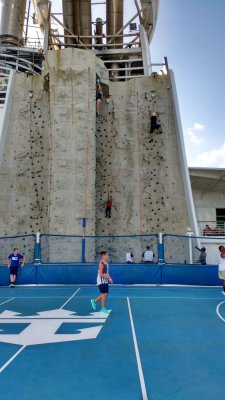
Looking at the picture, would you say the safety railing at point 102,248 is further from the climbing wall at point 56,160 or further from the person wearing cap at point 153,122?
the person wearing cap at point 153,122

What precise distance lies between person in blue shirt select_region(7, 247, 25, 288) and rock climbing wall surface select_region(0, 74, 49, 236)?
5376 mm

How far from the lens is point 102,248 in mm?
22141

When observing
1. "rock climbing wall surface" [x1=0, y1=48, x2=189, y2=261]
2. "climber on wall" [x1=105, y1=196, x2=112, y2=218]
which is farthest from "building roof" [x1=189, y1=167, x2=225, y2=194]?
"climber on wall" [x1=105, y1=196, x2=112, y2=218]

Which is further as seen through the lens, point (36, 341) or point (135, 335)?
point (135, 335)

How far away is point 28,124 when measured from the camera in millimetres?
24594

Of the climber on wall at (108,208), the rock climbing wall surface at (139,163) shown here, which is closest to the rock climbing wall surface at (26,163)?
the rock climbing wall surface at (139,163)

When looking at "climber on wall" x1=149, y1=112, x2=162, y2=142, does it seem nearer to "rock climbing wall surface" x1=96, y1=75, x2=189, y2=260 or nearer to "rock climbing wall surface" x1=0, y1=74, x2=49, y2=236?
"rock climbing wall surface" x1=96, y1=75, x2=189, y2=260

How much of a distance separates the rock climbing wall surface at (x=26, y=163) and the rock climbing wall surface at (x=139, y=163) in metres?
3.64

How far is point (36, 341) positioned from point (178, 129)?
19513mm

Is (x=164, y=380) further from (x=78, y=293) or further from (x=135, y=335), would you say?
(x=78, y=293)

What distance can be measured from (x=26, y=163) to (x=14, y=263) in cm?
907

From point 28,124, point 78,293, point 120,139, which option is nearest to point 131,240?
point 120,139

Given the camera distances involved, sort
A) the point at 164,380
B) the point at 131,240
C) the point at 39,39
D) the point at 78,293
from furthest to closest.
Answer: the point at 39,39
the point at 131,240
the point at 78,293
the point at 164,380

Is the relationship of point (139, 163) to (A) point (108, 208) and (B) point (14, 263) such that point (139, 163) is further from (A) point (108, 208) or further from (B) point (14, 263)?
(B) point (14, 263)
